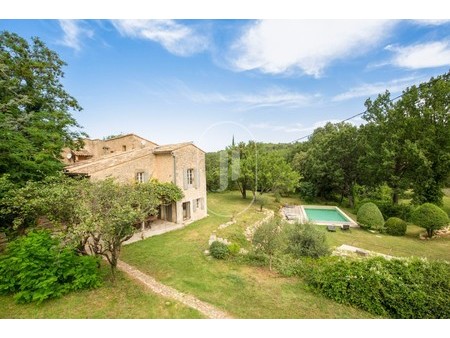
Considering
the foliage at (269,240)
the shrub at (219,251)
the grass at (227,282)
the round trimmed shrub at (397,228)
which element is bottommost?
the round trimmed shrub at (397,228)

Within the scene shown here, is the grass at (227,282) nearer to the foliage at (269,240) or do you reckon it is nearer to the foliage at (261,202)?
the foliage at (269,240)

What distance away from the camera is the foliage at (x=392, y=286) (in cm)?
557

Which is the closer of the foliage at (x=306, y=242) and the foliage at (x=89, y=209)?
the foliage at (x=89, y=209)

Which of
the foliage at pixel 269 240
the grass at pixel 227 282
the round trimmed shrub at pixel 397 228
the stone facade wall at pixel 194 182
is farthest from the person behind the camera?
the round trimmed shrub at pixel 397 228

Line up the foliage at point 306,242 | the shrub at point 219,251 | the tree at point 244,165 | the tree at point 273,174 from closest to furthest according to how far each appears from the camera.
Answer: the foliage at point 306,242
the shrub at point 219,251
the tree at point 273,174
the tree at point 244,165

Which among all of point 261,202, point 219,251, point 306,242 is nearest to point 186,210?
point 219,251

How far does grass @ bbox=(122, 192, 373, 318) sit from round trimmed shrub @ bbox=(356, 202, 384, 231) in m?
13.2

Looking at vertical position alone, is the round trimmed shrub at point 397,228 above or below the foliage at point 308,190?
below

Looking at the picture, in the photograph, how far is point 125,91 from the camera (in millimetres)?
15656

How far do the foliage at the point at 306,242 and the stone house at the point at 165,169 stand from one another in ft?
30.2

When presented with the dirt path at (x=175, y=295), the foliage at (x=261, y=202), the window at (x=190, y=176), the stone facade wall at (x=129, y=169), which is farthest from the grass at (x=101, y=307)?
the foliage at (x=261, y=202)

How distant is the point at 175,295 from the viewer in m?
6.66

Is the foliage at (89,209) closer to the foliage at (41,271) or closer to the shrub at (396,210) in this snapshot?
the foliage at (41,271)
